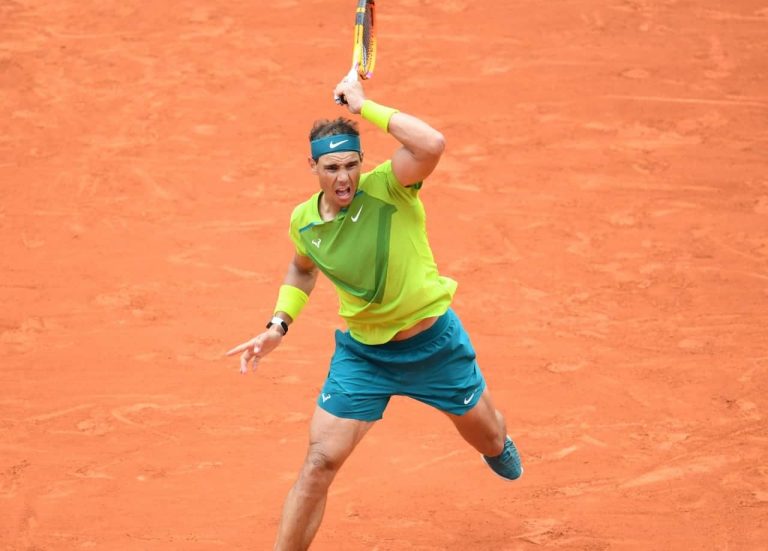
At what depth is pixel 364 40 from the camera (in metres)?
6.67

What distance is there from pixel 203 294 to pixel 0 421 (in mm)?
2214

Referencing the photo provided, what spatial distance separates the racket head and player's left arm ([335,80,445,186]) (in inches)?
12.9

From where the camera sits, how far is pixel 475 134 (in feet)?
39.7

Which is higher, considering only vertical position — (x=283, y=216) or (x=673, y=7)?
(x=673, y=7)

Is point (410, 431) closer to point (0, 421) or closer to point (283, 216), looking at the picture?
point (0, 421)

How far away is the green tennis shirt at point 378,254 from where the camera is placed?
5938 mm

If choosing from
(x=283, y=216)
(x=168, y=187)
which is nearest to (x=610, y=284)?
(x=283, y=216)

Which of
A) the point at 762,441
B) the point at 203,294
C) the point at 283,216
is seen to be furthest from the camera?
the point at 283,216

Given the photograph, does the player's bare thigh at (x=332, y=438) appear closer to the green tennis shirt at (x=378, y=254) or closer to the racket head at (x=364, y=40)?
the green tennis shirt at (x=378, y=254)

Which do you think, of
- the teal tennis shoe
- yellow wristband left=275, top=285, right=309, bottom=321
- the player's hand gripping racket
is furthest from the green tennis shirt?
the teal tennis shoe

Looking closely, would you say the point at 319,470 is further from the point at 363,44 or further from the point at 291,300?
the point at 363,44

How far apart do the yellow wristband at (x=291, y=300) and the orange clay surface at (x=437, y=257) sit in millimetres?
1416

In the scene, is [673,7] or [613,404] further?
[673,7]

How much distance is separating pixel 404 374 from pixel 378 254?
71 centimetres
